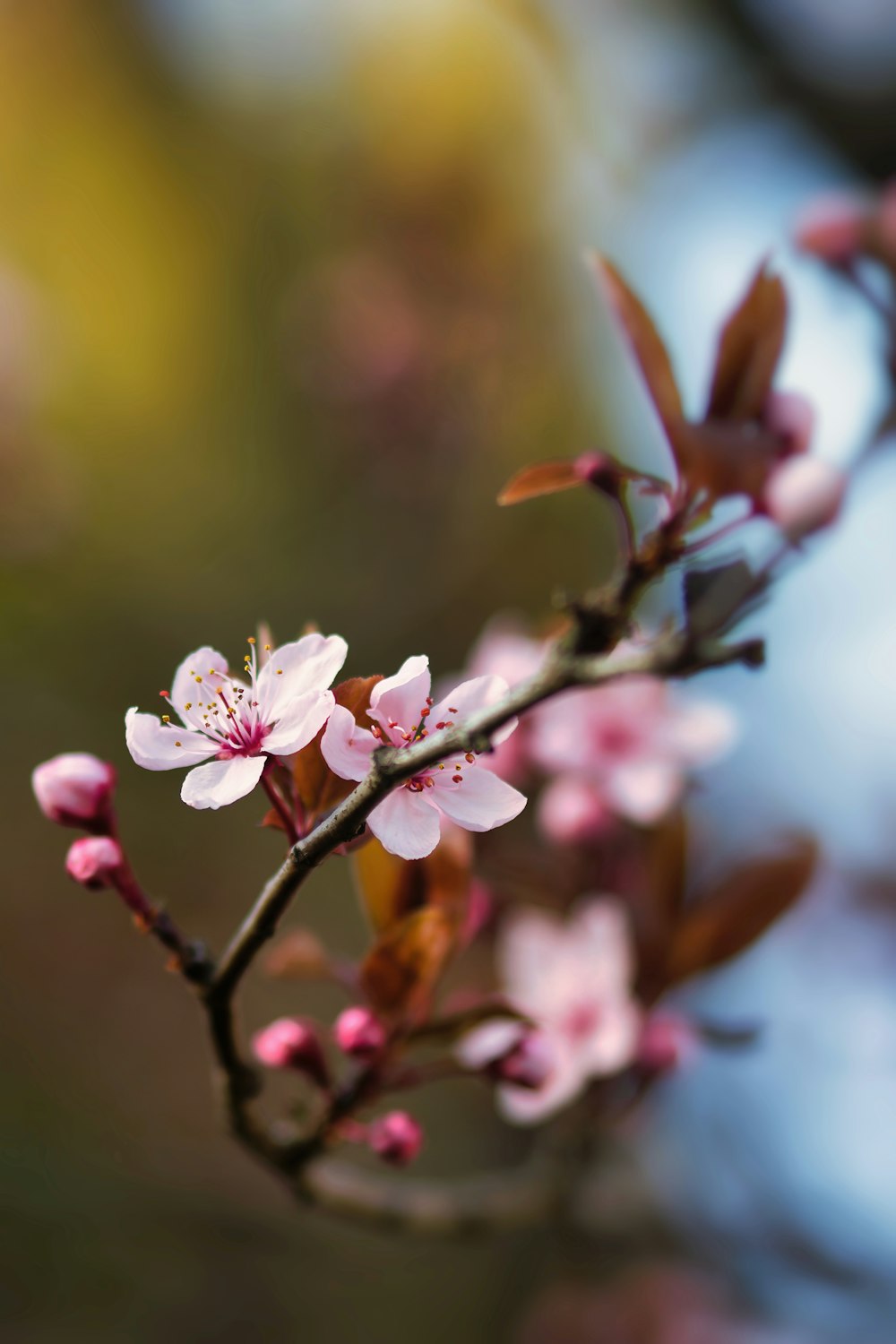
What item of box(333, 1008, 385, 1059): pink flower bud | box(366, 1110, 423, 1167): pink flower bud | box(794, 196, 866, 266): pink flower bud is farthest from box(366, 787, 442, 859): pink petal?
box(794, 196, 866, 266): pink flower bud

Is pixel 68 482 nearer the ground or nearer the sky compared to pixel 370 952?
nearer the sky

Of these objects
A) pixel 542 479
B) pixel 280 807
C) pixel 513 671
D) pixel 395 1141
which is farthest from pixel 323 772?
pixel 513 671

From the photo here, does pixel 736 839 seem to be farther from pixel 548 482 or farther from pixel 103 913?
pixel 548 482

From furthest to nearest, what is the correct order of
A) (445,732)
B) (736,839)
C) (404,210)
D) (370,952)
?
(404,210) → (736,839) → (370,952) → (445,732)

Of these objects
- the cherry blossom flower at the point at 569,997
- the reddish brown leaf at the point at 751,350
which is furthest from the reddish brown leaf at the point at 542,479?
the cherry blossom flower at the point at 569,997

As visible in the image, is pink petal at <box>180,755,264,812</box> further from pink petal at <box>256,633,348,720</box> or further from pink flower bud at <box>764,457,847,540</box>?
pink flower bud at <box>764,457,847,540</box>

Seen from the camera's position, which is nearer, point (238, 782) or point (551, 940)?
point (238, 782)

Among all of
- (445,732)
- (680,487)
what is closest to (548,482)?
(680,487)
